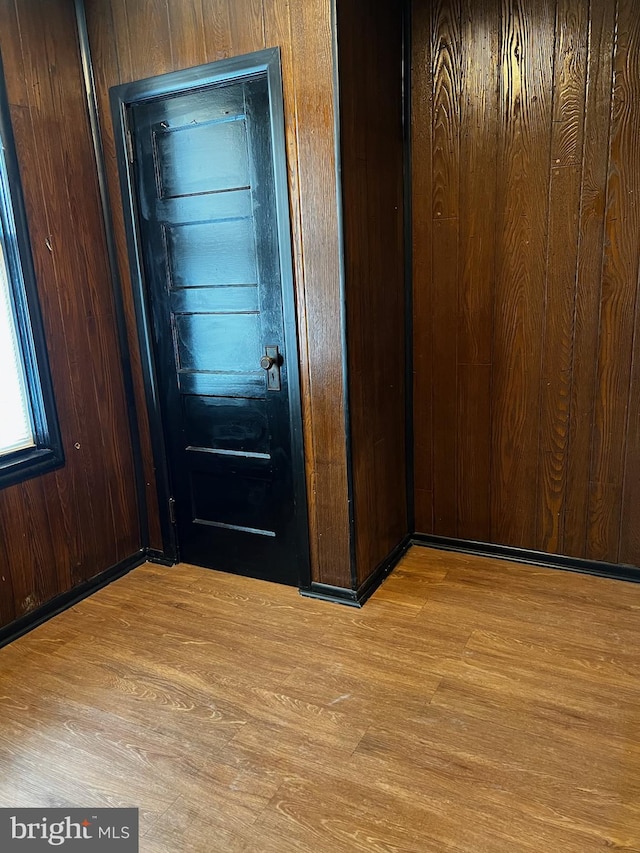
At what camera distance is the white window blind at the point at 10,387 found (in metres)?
2.44

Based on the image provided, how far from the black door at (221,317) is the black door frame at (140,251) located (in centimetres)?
2

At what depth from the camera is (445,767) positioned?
174cm

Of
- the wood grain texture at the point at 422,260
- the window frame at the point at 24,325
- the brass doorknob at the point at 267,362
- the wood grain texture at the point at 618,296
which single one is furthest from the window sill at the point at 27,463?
the wood grain texture at the point at 618,296

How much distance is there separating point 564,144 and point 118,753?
2668 mm

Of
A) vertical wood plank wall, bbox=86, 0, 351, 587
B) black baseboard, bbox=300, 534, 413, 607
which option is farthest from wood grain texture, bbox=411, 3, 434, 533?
vertical wood plank wall, bbox=86, 0, 351, 587

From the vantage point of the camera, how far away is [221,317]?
2.63 m

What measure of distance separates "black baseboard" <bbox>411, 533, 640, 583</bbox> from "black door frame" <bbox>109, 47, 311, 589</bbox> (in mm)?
745

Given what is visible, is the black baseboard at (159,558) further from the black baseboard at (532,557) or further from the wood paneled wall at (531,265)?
the wood paneled wall at (531,265)

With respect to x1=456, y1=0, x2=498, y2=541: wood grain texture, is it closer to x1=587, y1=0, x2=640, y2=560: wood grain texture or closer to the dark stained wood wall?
the dark stained wood wall

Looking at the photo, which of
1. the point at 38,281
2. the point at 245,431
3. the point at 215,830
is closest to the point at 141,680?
the point at 215,830

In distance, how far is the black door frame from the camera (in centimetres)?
232

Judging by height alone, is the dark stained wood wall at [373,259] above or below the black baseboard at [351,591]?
above

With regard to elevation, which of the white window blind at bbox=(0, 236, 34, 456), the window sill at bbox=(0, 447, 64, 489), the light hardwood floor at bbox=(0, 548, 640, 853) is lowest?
the light hardwood floor at bbox=(0, 548, 640, 853)

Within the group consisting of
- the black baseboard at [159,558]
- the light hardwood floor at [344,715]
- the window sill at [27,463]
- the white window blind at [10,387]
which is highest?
the white window blind at [10,387]
